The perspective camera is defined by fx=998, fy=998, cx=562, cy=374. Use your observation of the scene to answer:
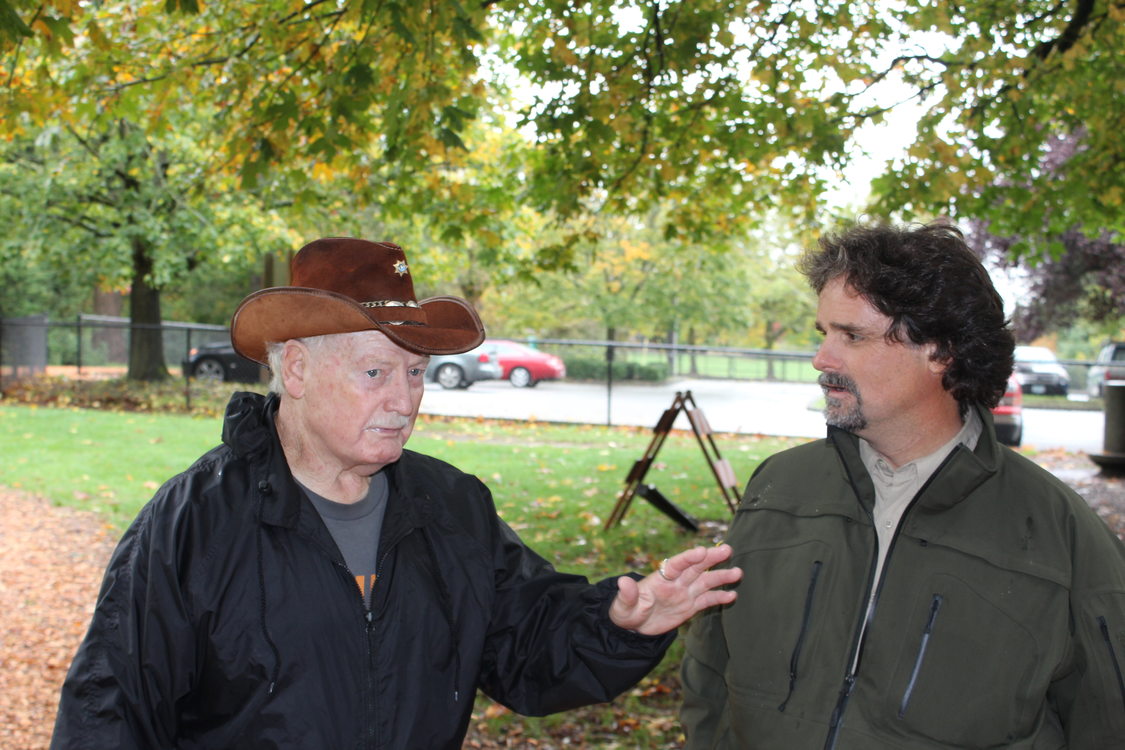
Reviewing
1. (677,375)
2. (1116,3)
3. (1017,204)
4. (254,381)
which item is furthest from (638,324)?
(1116,3)

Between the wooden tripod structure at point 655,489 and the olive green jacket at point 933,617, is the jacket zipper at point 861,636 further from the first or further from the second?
the wooden tripod structure at point 655,489

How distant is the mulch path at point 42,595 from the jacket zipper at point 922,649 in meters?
3.10

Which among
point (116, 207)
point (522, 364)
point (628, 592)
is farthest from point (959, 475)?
point (522, 364)

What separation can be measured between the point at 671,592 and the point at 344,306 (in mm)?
1025

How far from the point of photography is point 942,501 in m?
2.33

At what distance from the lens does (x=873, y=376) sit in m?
2.55

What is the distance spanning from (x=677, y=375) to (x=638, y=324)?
8.72m

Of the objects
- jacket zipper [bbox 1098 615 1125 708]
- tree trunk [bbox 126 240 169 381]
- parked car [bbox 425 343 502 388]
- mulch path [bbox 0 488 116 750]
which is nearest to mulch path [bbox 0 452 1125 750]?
mulch path [bbox 0 488 116 750]

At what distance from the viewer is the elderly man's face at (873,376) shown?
253 centimetres

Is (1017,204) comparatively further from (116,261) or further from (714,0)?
(116,261)

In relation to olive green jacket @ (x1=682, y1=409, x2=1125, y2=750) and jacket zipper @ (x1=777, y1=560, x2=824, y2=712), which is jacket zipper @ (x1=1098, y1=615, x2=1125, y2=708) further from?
jacket zipper @ (x1=777, y1=560, x2=824, y2=712)

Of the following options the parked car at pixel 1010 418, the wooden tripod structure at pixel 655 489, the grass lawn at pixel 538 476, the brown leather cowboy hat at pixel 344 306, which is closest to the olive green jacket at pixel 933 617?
the brown leather cowboy hat at pixel 344 306

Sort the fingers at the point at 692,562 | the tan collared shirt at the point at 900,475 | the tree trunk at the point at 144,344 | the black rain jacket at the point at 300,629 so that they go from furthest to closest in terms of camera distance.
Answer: the tree trunk at the point at 144,344 → the tan collared shirt at the point at 900,475 → the fingers at the point at 692,562 → the black rain jacket at the point at 300,629

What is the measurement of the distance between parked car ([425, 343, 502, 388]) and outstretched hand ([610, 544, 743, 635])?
64.3ft
